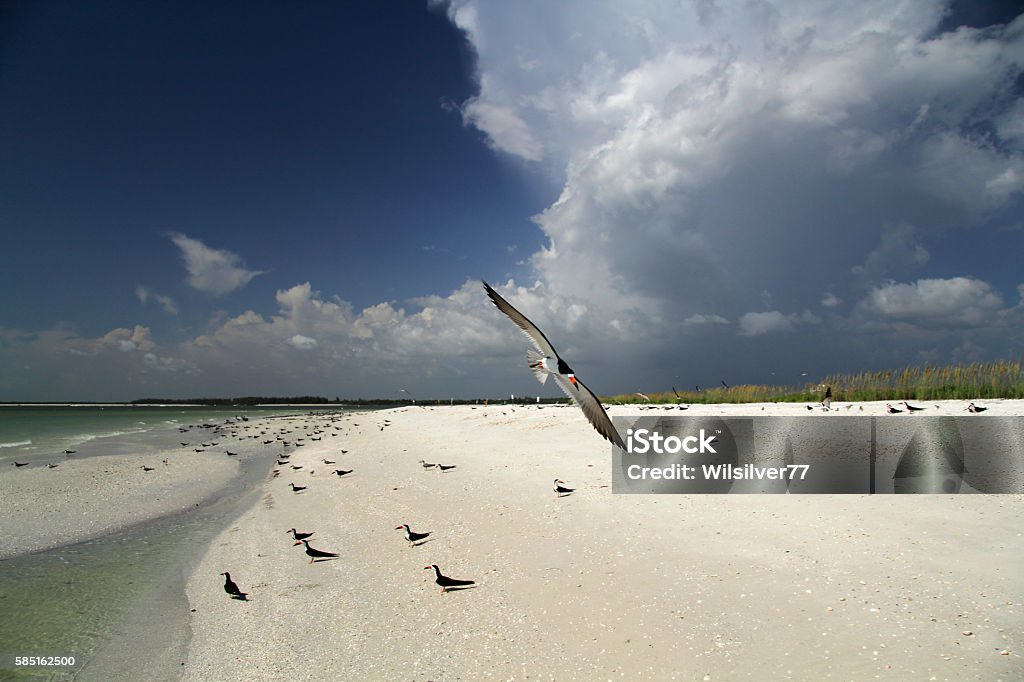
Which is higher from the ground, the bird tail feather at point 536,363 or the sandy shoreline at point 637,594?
the bird tail feather at point 536,363

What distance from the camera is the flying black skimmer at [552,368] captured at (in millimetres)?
6688

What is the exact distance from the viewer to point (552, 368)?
→ 679cm

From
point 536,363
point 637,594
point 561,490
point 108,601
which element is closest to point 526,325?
point 536,363

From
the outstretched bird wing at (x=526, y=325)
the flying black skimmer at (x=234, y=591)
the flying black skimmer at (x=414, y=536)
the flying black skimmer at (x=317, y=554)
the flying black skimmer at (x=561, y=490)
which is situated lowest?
the flying black skimmer at (x=234, y=591)

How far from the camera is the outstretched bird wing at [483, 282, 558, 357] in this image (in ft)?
21.9

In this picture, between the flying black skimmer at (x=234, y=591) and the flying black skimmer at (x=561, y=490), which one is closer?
the flying black skimmer at (x=234, y=591)

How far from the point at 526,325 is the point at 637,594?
140 inches

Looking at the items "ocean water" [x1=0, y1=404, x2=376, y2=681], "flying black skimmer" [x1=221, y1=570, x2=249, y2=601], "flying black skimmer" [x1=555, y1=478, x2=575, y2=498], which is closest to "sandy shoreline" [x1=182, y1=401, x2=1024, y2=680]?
"flying black skimmer" [x1=221, y1=570, x2=249, y2=601]

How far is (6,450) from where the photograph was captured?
27172mm

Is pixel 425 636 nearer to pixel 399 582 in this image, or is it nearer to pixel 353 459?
pixel 399 582

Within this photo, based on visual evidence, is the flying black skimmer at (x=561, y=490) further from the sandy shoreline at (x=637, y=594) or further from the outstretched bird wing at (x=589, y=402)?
the outstretched bird wing at (x=589, y=402)

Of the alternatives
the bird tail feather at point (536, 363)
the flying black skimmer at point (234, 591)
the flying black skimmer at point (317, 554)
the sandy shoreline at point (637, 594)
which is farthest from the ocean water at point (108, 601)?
the bird tail feather at point (536, 363)

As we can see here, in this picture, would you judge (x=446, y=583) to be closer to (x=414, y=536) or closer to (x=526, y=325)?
(x=414, y=536)

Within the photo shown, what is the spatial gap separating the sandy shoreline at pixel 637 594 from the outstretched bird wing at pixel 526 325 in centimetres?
301
